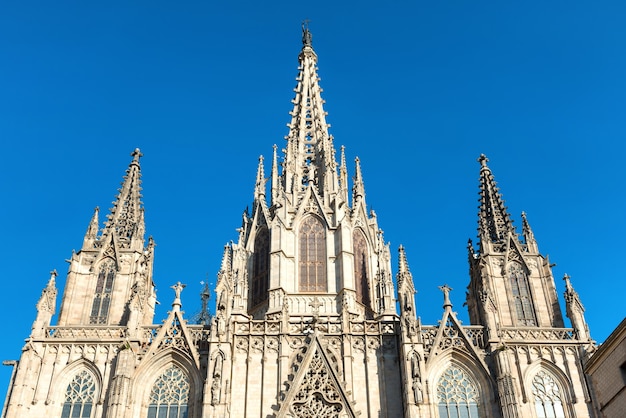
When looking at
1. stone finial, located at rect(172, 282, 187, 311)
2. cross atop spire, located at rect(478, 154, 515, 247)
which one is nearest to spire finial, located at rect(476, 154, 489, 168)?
cross atop spire, located at rect(478, 154, 515, 247)

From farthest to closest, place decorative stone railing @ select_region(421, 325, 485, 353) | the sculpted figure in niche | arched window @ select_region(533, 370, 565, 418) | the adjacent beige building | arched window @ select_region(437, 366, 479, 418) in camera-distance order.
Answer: decorative stone railing @ select_region(421, 325, 485, 353), arched window @ select_region(533, 370, 565, 418), arched window @ select_region(437, 366, 479, 418), the sculpted figure in niche, the adjacent beige building

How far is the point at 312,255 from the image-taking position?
38688mm

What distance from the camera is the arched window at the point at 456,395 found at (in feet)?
103

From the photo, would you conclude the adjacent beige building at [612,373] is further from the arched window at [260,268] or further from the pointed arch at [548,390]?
the arched window at [260,268]

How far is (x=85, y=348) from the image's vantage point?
32781 mm

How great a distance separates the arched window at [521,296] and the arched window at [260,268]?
1286 cm

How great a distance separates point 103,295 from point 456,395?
17786mm

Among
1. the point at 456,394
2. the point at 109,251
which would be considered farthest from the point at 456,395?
the point at 109,251

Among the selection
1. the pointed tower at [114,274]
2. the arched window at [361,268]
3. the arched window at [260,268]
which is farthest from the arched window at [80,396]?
the arched window at [361,268]

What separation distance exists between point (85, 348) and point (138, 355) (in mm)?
2543

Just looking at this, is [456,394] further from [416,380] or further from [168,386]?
[168,386]

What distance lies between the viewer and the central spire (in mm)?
42406

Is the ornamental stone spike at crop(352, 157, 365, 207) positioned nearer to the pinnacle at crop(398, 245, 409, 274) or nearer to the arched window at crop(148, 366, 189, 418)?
the pinnacle at crop(398, 245, 409, 274)

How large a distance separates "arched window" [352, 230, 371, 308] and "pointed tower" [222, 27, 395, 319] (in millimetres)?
58
